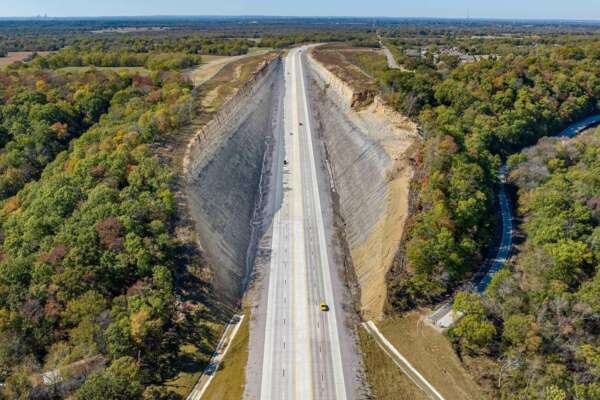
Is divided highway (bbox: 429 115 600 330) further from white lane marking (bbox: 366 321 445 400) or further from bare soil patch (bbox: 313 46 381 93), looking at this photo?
bare soil patch (bbox: 313 46 381 93)

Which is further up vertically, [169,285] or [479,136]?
[479,136]

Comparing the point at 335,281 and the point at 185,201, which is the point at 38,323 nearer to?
the point at 185,201

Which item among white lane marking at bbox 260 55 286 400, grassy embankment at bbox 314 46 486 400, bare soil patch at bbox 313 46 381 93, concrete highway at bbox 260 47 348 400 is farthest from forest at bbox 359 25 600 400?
white lane marking at bbox 260 55 286 400

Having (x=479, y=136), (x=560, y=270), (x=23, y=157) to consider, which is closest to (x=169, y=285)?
(x=560, y=270)

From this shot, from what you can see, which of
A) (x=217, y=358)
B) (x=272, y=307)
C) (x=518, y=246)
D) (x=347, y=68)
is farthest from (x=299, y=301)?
(x=347, y=68)

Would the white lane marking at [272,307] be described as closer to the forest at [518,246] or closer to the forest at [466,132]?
the forest at [466,132]

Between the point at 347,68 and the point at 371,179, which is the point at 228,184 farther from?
the point at 347,68
